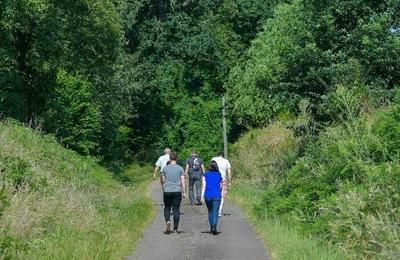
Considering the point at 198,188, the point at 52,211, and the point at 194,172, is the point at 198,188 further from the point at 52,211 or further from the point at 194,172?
the point at 52,211

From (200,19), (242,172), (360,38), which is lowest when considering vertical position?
(242,172)

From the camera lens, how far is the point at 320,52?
2216cm

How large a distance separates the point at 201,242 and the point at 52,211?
343cm

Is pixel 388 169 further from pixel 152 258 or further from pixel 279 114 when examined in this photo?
pixel 279 114

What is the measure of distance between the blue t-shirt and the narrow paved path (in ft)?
3.05

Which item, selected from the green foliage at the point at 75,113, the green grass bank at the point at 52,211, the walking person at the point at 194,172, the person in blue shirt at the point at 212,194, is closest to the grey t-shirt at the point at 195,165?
the walking person at the point at 194,172

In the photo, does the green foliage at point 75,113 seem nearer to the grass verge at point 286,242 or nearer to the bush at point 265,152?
the bush at point 265,152

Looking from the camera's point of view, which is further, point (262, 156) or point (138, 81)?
point (138, 81)

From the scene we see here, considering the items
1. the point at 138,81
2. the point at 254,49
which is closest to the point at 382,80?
the point at 254,49

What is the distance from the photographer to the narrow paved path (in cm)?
1289

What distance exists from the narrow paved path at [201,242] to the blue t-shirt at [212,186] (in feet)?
3.05

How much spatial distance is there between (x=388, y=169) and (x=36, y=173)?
8.05 metres

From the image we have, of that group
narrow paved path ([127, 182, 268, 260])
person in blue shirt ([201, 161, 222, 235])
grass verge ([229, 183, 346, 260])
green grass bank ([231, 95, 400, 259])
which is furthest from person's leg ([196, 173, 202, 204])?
person in blue shirt ([201, 161, 222, 235])

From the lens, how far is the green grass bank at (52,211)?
1079 centimetres
